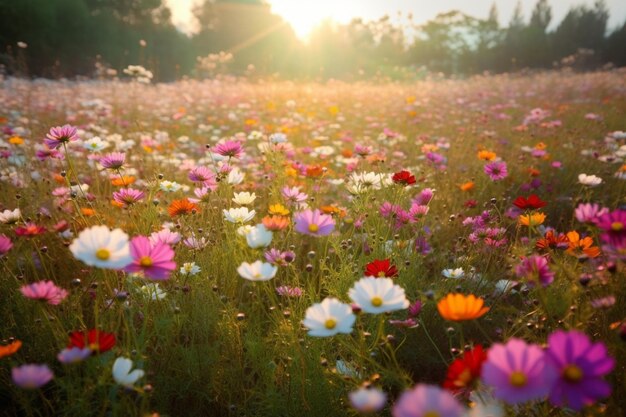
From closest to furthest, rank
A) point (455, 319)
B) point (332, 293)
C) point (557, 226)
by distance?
point (455, 319)
point (332, 293)
point (557, 226)

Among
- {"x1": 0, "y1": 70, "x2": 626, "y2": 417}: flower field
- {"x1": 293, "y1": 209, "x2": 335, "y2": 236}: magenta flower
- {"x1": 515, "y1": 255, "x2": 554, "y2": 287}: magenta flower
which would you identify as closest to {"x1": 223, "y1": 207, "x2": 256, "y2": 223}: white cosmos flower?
{"x1": 0, "y1": 70, "x2": 626, "y2": 417}: flower field

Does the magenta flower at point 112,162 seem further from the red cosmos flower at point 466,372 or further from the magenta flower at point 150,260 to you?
the red cosmos flower at point 466,372

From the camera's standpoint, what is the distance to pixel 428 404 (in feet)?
1.93

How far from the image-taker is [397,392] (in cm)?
134

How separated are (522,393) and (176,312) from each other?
110cm

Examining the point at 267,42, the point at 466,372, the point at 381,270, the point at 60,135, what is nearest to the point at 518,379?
the point at 466,372

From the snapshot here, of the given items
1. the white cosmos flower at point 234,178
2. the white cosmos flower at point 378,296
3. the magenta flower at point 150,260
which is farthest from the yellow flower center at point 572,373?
the white cosmos flower at point 234,178

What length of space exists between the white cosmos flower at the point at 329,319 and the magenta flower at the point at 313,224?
307mm

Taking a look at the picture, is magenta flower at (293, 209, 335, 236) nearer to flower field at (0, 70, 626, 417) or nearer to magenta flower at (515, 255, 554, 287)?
flower field at (0, 70, 626, 417)

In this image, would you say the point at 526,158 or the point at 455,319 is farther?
the point at 526,158

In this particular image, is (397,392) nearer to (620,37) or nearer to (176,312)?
(176,312)

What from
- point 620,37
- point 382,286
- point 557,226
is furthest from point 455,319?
point 620,37

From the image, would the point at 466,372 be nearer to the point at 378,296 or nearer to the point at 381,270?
the point at 378,296

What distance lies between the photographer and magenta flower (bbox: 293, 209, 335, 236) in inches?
49.1
